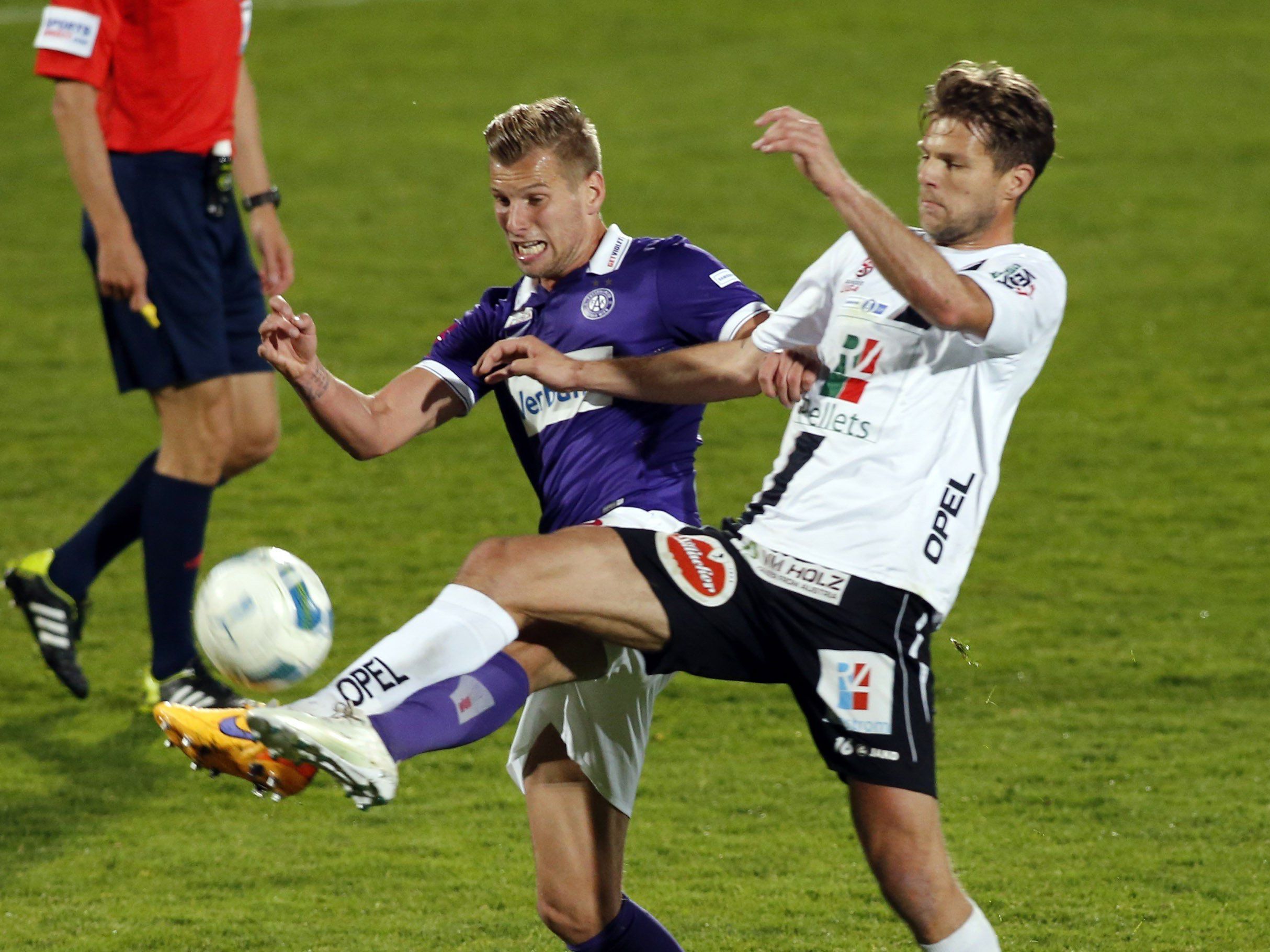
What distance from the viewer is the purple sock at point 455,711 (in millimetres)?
2977

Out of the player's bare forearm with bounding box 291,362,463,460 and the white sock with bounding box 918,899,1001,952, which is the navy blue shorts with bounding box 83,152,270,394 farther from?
the white sock with bounding box 918,899,1001,952

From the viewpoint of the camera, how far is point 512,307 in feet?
12.8

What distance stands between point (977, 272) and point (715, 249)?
30.2 feet

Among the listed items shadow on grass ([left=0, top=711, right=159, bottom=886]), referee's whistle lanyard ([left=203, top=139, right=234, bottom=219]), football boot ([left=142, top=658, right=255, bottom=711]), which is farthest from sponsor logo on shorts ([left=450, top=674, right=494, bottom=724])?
referee's whistle lanyard ([left=203, top=139, right=234, bottom=219])

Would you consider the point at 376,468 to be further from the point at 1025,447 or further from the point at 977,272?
the point at 977,272

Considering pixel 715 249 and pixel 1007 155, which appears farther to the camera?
pixel 715 249

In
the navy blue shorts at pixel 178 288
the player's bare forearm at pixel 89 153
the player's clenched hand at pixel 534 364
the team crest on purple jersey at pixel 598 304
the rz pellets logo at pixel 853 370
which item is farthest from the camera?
the navy blue shorts at pixel 178 288

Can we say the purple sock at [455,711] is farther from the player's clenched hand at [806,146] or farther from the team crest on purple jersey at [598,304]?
the player's clenched hand at [806,146]

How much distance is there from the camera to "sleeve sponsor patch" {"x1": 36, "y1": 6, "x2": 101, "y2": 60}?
18.1ft

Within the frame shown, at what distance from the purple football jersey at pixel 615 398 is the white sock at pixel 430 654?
2.11 feet

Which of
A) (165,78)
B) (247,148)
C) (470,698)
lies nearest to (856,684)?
(470,698)

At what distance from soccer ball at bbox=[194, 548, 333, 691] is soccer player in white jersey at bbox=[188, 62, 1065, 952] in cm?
35

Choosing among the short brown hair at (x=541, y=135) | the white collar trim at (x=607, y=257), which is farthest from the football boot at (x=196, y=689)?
the short brown hair at (x=541, y=135)

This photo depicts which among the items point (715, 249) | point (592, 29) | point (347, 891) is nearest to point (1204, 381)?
point (715, 249)
